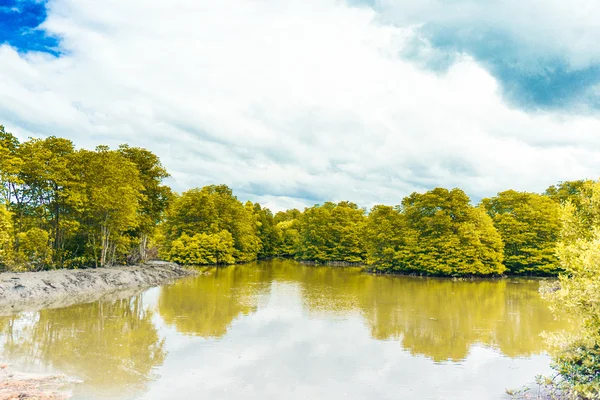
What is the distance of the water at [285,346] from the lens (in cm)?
1373

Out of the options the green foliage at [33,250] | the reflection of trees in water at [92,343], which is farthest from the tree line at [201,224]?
the reflection of trees in water at [92,343]

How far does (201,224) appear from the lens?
67.9 meters

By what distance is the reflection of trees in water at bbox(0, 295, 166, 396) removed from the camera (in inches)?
573

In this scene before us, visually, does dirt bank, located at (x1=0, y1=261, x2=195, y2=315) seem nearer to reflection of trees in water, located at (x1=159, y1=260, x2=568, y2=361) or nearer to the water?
the water

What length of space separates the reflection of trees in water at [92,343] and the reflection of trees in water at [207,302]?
1.83 m

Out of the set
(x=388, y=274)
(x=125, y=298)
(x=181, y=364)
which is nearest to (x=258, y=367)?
(x=181, y=364)

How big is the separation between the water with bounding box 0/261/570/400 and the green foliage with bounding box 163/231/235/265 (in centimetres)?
2933

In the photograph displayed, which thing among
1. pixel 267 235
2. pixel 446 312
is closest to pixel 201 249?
pixel 267 235

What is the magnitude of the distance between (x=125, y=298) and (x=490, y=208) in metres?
52.7

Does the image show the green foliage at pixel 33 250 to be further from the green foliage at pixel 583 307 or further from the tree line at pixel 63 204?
the green foliage at pixel 583 307

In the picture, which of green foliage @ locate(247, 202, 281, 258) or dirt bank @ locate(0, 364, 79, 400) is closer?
dirt bank @ locate(0, 364, 79, 400)

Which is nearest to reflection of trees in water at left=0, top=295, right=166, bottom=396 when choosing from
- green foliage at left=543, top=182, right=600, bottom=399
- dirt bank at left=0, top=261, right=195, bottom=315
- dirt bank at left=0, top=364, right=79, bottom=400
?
dirt bank at left=0, top=364, right=79, bottom=400

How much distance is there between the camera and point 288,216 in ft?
428

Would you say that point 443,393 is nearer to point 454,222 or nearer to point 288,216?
point 454,222
